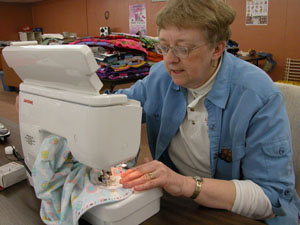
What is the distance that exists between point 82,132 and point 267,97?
568 millimetres

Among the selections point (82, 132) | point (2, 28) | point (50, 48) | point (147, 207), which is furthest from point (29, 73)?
point (2, 28)

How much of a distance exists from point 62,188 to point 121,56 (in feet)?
5.08

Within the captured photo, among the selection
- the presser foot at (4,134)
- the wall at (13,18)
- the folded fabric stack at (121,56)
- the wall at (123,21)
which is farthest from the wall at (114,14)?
the presser foot at (4,134)

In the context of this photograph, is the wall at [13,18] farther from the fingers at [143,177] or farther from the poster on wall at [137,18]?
the fingers at [143,177]

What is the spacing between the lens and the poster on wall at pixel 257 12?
3226 mm

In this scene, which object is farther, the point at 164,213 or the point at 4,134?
the point at 4,134

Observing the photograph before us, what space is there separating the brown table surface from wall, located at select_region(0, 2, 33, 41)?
269 inches

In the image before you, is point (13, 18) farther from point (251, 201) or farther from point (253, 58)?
point (251, 201)

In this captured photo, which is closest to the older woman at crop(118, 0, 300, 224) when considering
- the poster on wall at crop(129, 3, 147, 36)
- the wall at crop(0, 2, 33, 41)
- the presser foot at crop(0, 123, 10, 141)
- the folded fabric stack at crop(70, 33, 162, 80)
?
the presser foot at crop(0, 123, 10, 141)

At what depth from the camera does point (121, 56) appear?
2.20 meters

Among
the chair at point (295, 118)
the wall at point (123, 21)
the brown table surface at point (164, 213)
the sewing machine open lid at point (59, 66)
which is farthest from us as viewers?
the wall at point (123, 21)

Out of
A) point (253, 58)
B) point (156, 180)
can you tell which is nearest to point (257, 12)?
point (253, 58)

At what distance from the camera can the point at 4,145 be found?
1.25 meters

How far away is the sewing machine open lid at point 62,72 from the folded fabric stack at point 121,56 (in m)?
1.27
